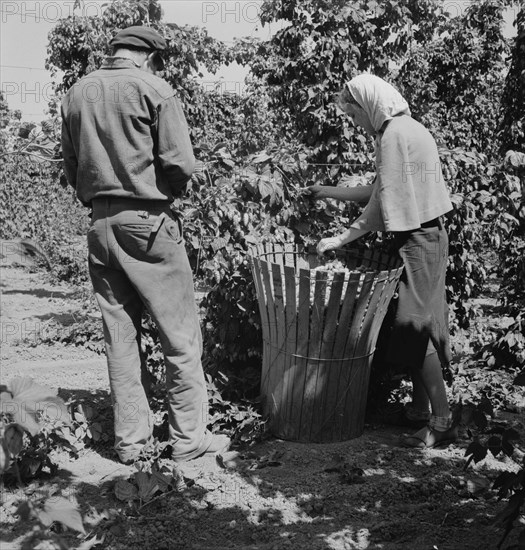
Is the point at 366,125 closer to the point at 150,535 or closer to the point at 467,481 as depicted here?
the point at 467,481

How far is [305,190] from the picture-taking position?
372 centimetres

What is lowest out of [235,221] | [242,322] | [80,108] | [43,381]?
[43,381]

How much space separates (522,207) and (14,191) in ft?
33.8

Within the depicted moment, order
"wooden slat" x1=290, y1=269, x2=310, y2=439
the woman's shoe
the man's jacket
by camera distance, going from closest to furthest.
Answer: the man's jacket < "wooden slat" x1=290, y1=269, x2=310, y2=439 < the woman's shoe

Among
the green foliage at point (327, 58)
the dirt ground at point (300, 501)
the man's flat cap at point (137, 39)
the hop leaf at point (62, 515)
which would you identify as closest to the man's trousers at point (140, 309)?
the dirt ground at point (300, 501)

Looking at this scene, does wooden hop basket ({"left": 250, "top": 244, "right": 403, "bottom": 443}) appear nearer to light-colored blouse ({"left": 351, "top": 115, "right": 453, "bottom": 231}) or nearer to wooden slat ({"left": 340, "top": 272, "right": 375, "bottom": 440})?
wooden slat ({"left": 340, "top": 272, "right": 375, "bottom": 440})

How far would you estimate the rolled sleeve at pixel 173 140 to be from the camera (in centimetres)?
303

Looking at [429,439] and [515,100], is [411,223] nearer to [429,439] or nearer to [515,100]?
[429,439]

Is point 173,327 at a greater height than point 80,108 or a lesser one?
lesser

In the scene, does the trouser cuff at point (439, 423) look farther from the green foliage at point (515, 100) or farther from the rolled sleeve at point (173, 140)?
the green foliage at point (515, 100)

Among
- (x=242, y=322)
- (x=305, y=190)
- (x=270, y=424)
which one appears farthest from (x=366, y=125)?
(x=270, y=424)

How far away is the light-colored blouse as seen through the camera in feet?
10.8

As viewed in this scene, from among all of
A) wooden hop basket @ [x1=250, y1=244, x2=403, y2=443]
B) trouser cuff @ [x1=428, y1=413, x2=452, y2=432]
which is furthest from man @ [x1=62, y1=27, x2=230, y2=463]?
trouser cuff @ [x1=428, y1=413, x2=452, y2=432]

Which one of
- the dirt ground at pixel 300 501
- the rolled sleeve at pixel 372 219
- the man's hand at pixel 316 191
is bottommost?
the dirt ground at pixel 300 501
